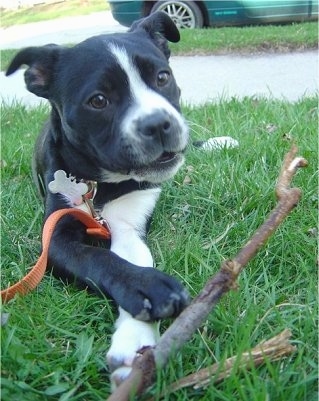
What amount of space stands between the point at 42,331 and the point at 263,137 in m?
2.15

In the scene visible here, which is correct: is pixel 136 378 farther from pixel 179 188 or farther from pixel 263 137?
pixel 263 137

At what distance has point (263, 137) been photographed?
3.64m

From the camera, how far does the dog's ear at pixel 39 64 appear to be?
272 centimetres

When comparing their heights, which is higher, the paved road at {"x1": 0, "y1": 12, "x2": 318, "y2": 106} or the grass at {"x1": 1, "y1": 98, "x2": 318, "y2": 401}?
the grass at {"x1": 1, "y1": 98, "x2": 318, "y2": 401}

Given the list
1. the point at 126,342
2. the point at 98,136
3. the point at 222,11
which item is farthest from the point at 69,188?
Answer: the point at 222,11

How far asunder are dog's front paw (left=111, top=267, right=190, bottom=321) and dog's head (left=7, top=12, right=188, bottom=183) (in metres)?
0.61

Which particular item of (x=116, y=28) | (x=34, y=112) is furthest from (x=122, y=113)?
(x=116, y=28)

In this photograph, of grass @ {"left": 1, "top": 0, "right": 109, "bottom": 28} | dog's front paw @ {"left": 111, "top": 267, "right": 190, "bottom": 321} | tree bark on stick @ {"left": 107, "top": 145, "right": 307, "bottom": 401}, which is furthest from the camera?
grass @ {"left": 1, "top": 0, "right": 109, "bottom": 28}

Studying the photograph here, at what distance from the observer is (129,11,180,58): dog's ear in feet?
9.88

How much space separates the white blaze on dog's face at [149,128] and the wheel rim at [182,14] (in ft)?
24.3

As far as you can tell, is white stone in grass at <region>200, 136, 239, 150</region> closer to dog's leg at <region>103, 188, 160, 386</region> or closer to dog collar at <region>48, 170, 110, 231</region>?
dog's leg at <region>103, 188, 160, 386</region>

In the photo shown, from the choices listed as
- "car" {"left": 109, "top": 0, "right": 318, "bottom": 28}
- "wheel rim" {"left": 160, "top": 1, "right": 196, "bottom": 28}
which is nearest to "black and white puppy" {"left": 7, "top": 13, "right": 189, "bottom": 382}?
"car" {"left": 109, "top": 0, "right": 318, "bottom": 28}

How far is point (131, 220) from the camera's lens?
2.67 metres

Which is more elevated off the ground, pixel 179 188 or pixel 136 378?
pixel 136 378
